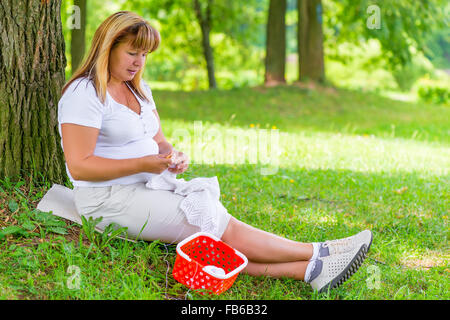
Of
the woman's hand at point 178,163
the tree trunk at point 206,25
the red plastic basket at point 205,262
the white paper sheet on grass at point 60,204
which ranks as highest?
the tree trunk at point 206,25

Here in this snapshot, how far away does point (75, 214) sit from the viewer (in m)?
3.28

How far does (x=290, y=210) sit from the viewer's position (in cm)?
440

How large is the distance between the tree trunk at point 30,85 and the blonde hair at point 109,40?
70 cm

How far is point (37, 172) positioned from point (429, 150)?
208 inches

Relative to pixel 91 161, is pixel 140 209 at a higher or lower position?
lower

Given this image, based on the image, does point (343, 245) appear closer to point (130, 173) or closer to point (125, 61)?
point (130, 173)

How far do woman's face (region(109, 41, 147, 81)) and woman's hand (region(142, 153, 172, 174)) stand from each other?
55 centimetres

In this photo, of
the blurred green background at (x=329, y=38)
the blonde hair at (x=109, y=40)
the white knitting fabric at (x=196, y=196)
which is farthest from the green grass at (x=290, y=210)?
the blurred green background at (x=329, y=38)

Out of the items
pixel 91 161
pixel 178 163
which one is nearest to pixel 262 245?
pixel 178 163

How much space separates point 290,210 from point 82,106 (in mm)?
2112

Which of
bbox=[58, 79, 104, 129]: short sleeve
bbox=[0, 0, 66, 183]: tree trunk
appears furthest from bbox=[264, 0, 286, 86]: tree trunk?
bbox=[58, 79, 104, 129]: short sleeve

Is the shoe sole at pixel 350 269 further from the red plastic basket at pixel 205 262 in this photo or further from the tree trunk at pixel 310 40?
the tree trunk at pixel 310 40

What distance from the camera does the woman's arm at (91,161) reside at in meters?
2.84

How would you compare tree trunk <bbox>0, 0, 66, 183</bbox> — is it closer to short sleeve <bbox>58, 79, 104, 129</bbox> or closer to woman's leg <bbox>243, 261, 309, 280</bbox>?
short sleeve <bbox>58, 79, 104, 129</bbox>
